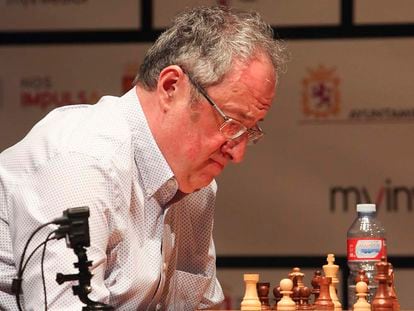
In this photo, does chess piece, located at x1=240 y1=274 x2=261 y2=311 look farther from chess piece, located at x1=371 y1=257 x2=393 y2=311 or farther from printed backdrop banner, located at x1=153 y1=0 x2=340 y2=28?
printed backdrop banner, located at x1=153 y1=0 x2=340 y2=28

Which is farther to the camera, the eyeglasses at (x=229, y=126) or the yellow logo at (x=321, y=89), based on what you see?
the yellow logo at (x=321, y=89)

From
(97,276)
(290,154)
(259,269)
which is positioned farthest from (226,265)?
(97,276)

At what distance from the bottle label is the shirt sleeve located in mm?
767

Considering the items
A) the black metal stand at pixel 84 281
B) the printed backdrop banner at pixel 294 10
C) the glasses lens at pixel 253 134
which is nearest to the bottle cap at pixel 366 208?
the glasses lens at pixel 253 134

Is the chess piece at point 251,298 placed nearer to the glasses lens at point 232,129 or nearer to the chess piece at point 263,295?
the chess piece at point 263,295

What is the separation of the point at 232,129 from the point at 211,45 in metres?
0.20

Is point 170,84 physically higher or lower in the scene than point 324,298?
higher

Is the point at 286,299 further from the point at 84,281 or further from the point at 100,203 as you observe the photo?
the point at 84,281

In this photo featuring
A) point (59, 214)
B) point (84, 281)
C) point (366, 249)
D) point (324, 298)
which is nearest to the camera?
point (84, 281)

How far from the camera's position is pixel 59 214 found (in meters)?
2.43

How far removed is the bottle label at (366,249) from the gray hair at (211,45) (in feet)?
1.79

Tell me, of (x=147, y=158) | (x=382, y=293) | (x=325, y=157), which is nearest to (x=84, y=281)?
(x=147, y=158)

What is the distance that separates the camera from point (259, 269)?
492 centimetres

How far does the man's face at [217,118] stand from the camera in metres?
2.69
